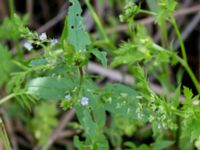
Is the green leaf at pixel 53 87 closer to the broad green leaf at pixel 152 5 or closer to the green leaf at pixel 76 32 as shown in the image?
the green leaf at pixel 76 32

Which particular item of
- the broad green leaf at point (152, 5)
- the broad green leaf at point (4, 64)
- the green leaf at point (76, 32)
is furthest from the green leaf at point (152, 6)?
the broad green leaf at point (4, 64)

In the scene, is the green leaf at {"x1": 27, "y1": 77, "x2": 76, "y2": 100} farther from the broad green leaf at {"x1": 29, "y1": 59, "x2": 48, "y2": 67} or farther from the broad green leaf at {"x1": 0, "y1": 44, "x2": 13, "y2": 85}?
the broad green leaf at {"x1": 0, "y1": 44, "x2": 13, "y2": 85}

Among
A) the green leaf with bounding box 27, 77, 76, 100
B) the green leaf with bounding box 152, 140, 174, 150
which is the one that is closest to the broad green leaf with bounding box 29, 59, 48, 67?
the green leaf with bounding box 27, 77, 76, 100

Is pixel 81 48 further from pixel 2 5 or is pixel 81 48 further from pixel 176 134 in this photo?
pixel 2 5

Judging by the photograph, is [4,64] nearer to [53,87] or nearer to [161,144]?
[53,87]

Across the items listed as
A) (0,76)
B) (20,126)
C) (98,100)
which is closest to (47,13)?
(20,126)

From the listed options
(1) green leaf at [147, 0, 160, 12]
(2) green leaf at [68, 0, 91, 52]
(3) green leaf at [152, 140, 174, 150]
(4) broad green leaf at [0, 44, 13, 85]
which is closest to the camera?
(2) green leaf at [68, 0, 91, 52]

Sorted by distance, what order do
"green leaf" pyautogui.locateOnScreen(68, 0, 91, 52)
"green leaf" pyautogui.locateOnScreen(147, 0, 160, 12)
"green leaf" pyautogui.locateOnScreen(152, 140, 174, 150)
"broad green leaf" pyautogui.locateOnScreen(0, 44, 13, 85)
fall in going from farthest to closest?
"broad green leaf" pyautogui.locateOnScreen(0, 44, 13, 85), "green leaf" pyautogui.locateOnScreen(147, 0, 160, 12), "green leaf" pyautogui.locateOnScreen(152, 140, 174, 150), "green leaf" pyautogui.locateOnScreen(68, 0, 91, 52)
